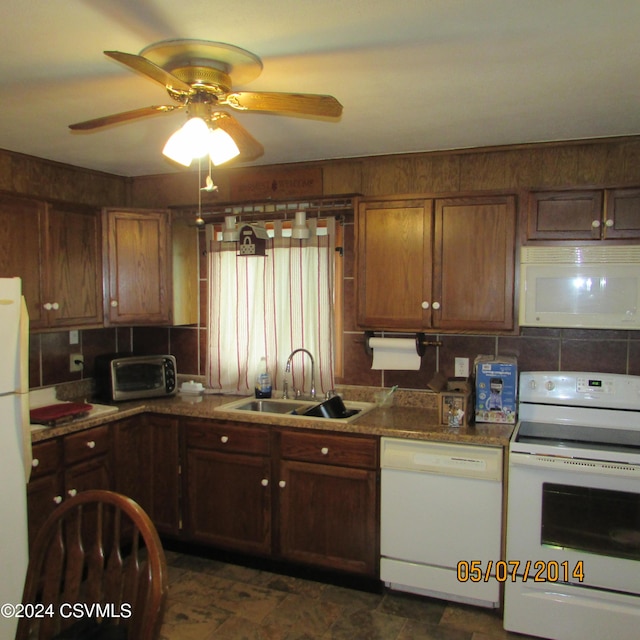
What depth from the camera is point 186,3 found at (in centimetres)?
158

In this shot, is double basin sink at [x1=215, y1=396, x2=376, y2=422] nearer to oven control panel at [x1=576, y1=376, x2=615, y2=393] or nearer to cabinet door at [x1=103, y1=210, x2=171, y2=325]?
cabinet door at [x1=103, y1=210, x2=171, y2=325]

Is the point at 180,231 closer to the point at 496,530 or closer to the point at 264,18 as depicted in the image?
the point at 264,18

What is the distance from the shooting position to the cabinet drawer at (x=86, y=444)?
9.75ft

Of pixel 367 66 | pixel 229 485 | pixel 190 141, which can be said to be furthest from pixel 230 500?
pixel 367 66

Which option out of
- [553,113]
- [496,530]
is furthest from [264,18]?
[496,530]

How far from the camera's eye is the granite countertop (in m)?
2.77

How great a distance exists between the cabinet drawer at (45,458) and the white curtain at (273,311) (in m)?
1.14

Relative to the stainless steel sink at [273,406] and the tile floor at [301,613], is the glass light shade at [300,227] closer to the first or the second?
the stainless steel sink at [273,406]

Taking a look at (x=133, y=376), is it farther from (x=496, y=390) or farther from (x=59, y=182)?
(x=496, y=390)

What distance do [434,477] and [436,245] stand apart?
1174 millimetres

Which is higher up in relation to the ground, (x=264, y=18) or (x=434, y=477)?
(x=264, y=18)

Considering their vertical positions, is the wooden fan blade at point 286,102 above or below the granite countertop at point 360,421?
above

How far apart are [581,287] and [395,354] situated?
3.45 feet

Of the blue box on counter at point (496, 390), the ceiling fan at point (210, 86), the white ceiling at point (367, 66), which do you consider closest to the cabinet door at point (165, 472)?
the white ceiling at point (367, 66)
